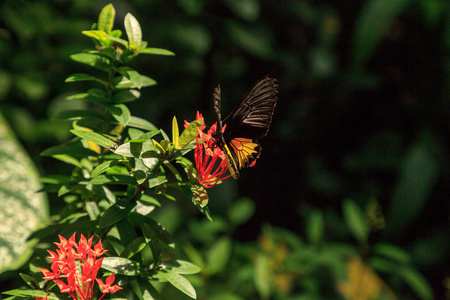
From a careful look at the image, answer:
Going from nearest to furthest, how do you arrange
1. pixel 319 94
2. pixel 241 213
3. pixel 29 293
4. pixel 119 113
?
1. pixel 29 293
2. pixel 119 113
3. pixel 241 213
4. pixel 319 94

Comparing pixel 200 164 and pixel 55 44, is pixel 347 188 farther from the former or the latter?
pixel 200 164

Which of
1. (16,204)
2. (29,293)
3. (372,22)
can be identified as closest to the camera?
(29,293)

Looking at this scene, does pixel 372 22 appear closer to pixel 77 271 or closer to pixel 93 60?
pixel 93 60

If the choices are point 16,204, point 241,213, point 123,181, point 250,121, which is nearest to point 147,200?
point 123,181

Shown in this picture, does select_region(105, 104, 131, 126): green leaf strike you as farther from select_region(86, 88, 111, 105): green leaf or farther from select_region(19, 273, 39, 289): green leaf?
select_region(19, 273, 39, 289): green leaf

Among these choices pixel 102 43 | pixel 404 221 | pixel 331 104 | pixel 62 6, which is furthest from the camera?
pixel 331 104

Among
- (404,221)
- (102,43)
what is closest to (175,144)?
(102,43)
